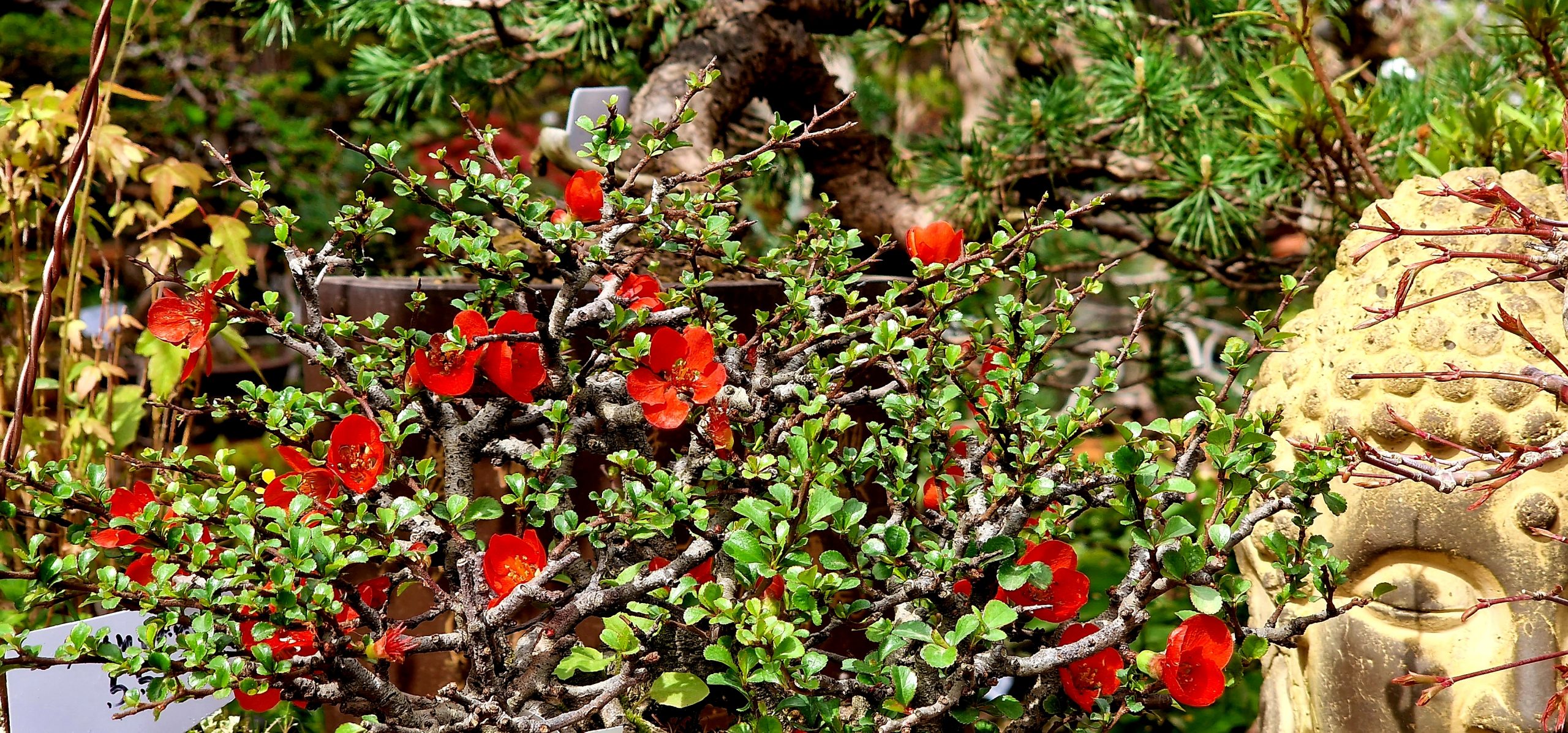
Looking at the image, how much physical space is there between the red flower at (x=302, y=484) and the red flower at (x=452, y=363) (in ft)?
0.34

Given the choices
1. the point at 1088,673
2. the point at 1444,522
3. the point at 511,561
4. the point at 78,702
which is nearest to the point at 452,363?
the point at 511,561

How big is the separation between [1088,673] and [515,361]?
1.49 feet

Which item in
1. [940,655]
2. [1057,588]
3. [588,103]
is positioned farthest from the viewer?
[588,103]

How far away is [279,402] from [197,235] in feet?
9.21

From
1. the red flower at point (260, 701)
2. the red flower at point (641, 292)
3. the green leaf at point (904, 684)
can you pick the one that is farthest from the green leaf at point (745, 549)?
the red flower at point (260, 701)

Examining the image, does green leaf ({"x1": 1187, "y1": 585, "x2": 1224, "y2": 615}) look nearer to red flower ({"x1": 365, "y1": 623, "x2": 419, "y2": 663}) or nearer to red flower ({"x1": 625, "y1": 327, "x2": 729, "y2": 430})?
red flower ({"x1": 625, "y1": 327, "x2": 729, "y2": 430})

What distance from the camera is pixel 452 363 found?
766mm

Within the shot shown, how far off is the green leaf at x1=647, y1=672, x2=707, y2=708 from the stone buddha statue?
44 cm

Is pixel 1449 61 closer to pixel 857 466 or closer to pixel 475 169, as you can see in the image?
pixel 857 466

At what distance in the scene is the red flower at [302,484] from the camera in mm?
790

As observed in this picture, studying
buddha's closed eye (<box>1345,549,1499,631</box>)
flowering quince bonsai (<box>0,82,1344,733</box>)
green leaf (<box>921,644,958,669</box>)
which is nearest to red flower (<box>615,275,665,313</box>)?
flowering quince bonsai (<box>0,82,1344,733</box>)

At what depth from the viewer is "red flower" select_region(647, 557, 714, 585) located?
0.80m

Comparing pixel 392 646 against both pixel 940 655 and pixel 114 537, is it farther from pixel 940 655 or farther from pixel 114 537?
pixel 940 655

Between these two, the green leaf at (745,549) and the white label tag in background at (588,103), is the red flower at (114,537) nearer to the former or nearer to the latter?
the green leaf at (745,549)
